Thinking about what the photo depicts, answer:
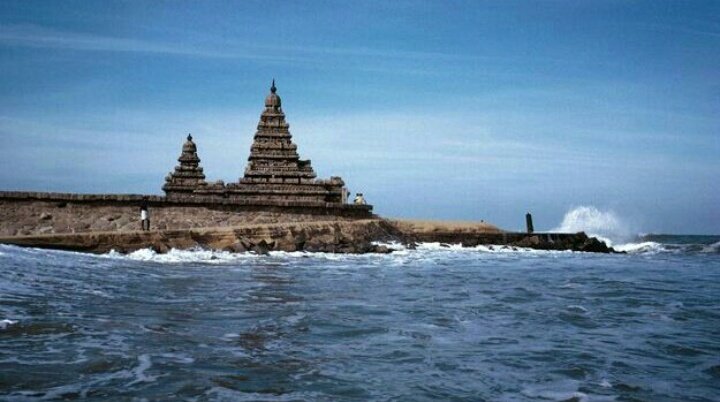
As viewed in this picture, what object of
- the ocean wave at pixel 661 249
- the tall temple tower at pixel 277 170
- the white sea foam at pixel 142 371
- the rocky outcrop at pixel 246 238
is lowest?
the white sea foam at pixel 142 371

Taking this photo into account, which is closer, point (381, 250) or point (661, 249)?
point (381, 250)

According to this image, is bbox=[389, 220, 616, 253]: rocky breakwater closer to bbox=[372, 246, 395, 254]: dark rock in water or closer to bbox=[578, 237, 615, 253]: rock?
bbox=[578, 237, 615, 253]: rock

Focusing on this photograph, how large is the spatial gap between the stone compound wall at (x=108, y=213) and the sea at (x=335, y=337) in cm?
665

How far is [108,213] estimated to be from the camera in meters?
22.0

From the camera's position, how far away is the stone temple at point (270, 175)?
3328cm

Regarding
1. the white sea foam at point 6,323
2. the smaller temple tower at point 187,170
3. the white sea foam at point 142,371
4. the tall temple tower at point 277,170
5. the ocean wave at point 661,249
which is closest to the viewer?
the white sea foam at point 142,371

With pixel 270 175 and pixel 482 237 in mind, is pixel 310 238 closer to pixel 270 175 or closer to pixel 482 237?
pixel 482 237

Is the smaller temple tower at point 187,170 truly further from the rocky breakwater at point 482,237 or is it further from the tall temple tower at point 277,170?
the rocky breakwater at point 482,237

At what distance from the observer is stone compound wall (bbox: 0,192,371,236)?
20.5m

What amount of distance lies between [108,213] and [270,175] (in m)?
13.9

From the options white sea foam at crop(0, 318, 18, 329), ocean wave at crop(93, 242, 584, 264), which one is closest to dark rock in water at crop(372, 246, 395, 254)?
ocean wave at crop(93, 242, 584, 264)

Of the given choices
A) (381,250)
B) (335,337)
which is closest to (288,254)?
(381,250)

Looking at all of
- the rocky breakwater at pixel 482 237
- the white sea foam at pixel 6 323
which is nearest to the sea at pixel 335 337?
the white sea foam at pixel 6 323

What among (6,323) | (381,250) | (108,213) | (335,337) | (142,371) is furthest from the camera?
(381,250)
